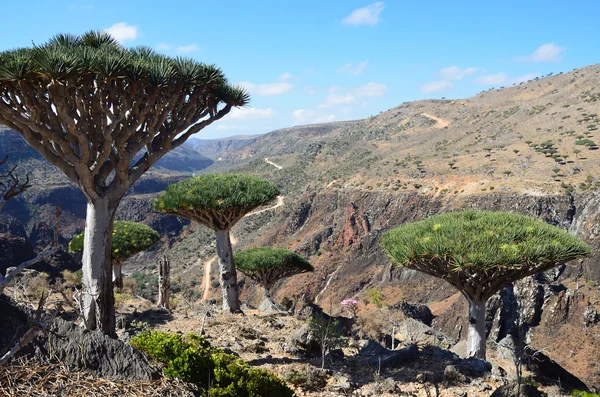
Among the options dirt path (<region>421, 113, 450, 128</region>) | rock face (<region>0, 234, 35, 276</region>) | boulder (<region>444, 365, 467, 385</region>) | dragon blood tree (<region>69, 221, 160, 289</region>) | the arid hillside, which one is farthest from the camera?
dirt path (<region>421, 113, 450, 128</region>)

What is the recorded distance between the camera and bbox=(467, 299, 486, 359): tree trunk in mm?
10594

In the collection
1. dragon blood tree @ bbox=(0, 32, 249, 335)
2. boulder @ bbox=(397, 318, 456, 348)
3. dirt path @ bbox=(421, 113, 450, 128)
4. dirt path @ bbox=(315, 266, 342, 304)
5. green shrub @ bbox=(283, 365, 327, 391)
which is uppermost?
dirt path @ bbox=(421, 113, 450, 128)

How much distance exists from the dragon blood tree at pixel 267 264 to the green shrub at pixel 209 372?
17353mm

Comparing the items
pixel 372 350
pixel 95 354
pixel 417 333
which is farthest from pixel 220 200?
pixel 95 354

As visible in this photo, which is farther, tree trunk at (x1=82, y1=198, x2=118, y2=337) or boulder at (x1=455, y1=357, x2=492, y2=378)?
boulder at (x1=455, y1=357, x2=492, y2=378)

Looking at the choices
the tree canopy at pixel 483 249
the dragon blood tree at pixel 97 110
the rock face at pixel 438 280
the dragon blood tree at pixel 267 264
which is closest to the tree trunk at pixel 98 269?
the dragon blood tree at pixel 97 110

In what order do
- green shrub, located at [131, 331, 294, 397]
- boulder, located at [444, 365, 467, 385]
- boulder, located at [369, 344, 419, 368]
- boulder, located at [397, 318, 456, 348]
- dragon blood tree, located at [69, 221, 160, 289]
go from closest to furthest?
1. green shrub, located at [131, 331, 294, 397]
2. boulder, located at [444, 365, 467, 385]
3. boulder, located at [369, 344, 419, 368]
4. boulder, located at [397, 318, 456, 348]
5. dragon blood tree, located at [69, 221, 160, 289]

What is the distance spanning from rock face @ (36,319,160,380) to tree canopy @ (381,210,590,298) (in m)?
6.63

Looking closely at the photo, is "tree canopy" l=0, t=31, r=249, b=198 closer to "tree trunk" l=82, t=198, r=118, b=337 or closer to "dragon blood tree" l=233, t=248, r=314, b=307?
"tree trunk" l=82, t=198, r=118, b=337

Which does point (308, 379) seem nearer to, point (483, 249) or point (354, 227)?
point (483, 249)

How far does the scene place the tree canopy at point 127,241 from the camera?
19156 mm

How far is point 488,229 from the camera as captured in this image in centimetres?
999

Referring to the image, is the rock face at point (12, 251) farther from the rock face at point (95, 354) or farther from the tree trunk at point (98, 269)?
the rock face at point (95, 354)

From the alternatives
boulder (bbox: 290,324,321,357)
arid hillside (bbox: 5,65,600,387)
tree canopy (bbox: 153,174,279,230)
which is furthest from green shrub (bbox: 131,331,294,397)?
arid hillside (bbox: 5,65,600,387)
